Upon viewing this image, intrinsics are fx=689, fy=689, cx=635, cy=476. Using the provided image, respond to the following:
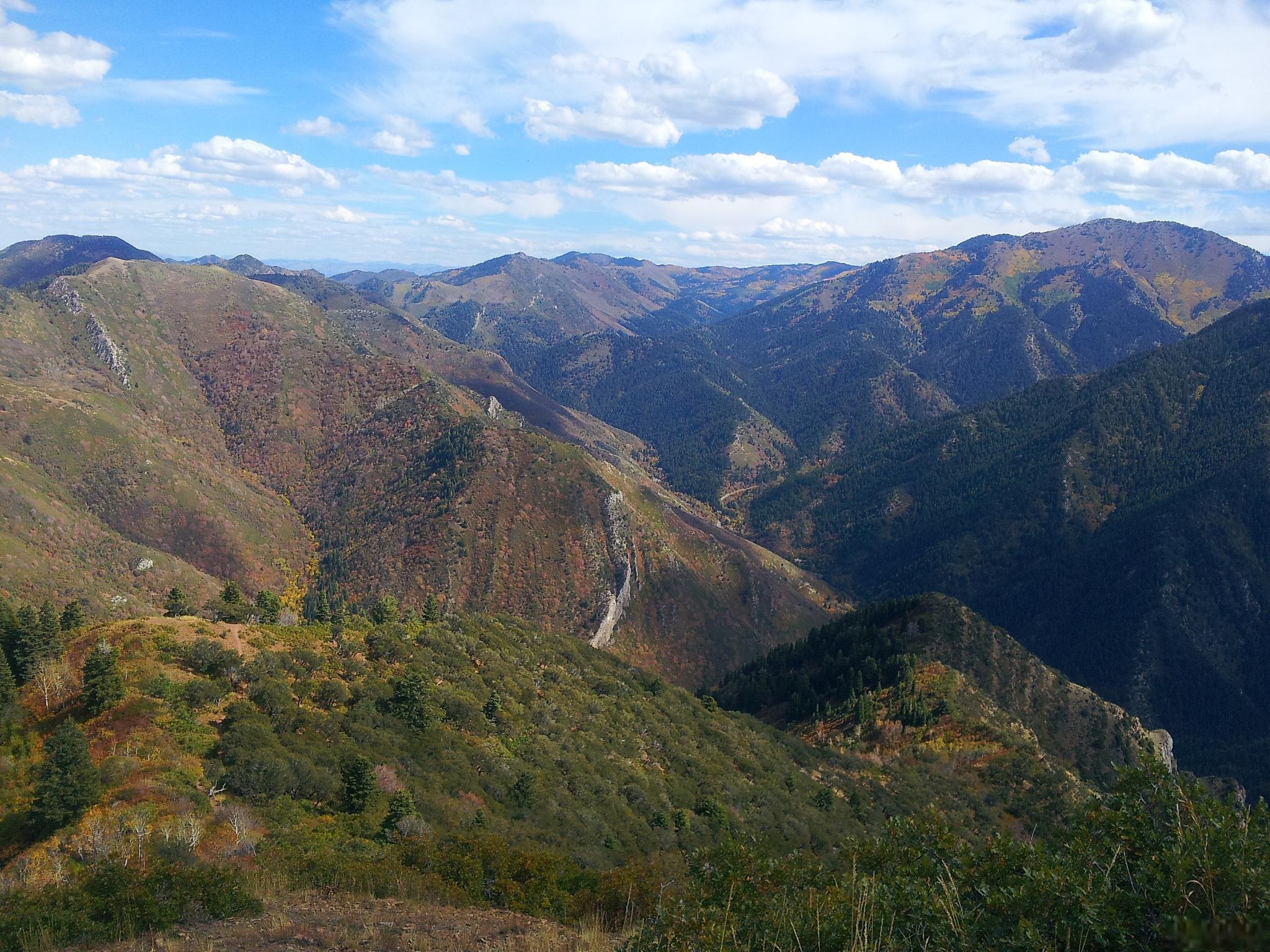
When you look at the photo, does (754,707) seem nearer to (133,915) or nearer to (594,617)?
(594,617)

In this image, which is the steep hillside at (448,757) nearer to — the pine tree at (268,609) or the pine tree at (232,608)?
the pine tree at (232,608)

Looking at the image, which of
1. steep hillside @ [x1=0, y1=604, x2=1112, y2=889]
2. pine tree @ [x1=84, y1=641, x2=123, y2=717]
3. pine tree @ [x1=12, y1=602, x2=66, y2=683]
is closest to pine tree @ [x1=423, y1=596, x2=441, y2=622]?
steep hillside @ [x1=0, y1=604, x2=1112, y2=889]

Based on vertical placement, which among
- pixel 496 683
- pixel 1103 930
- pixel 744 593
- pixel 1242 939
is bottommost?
pixel 744 593

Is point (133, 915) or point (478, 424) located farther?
point (478, 424)

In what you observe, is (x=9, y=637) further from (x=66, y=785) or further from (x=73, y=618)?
(x=66, y=785)

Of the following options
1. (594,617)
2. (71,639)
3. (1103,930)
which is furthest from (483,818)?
(594,617)

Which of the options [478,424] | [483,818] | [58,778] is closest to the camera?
[58,778]
